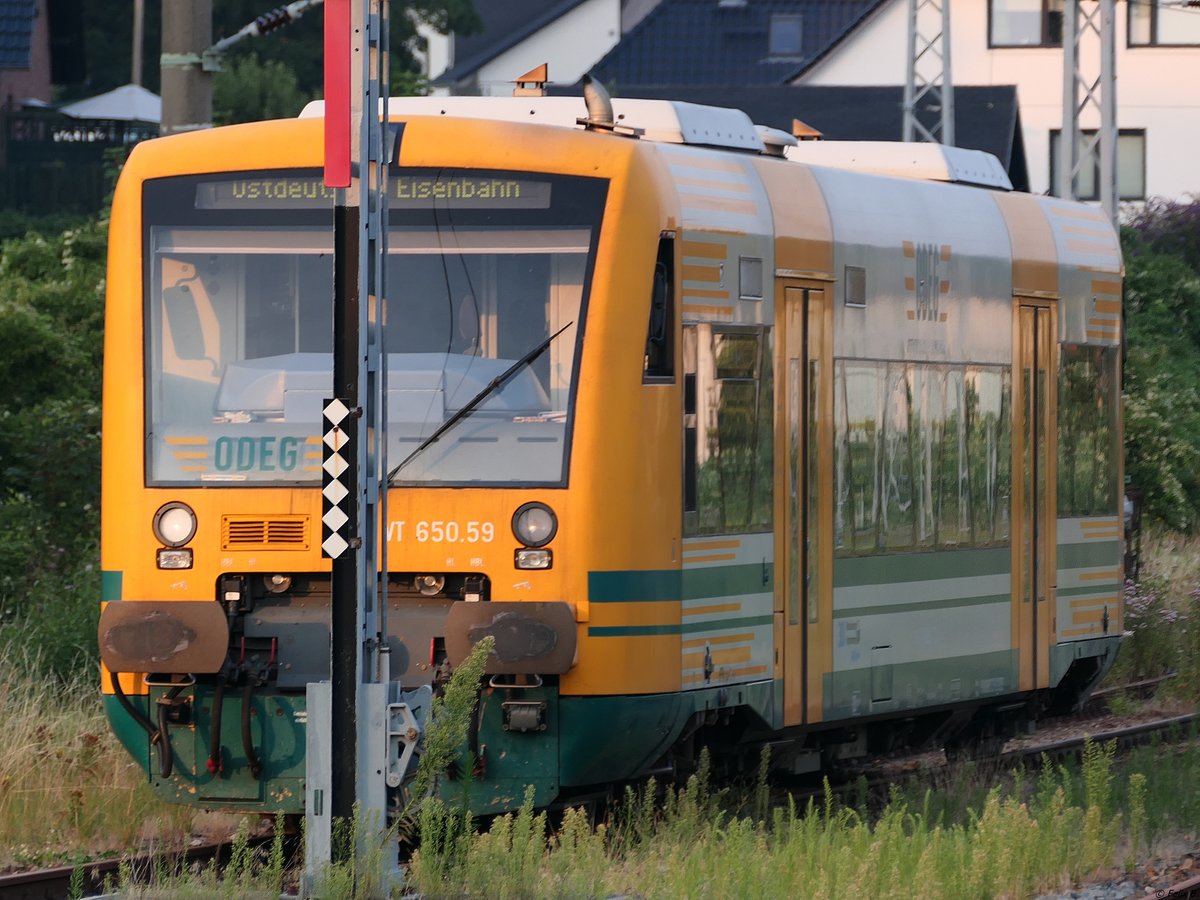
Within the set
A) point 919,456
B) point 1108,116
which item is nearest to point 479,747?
point 919,456

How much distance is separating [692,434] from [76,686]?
13.8ft

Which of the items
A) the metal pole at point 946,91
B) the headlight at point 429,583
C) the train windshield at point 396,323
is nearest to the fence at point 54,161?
the metal pole at point 946,91

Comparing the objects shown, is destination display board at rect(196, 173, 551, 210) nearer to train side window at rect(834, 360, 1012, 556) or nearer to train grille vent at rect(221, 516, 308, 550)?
train grille vent at rect(221, 516, 308, 550)

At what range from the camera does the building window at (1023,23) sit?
171ft

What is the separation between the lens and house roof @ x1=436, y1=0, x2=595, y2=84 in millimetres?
70375

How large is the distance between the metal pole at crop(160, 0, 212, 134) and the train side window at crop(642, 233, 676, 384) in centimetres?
461

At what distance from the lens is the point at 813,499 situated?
10961 mm

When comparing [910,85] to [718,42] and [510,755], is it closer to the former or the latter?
[510,755]

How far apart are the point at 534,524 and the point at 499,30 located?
227 feet

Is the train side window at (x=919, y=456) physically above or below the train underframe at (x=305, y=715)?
above

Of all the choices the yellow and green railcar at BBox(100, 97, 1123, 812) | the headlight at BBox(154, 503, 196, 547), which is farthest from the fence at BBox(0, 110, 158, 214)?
the headlight at BBox(154, 503, 196, 547)

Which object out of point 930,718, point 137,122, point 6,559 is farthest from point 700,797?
point 137,122

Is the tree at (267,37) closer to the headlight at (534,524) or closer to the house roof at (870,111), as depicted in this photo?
the house roof at (870,111)

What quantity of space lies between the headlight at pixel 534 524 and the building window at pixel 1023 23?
44.3 meters
